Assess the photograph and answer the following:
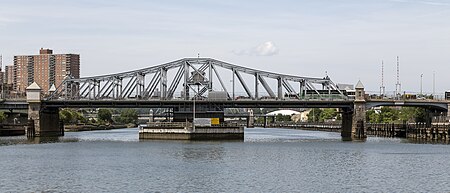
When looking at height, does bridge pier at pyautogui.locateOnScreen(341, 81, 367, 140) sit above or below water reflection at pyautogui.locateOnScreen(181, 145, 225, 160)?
above

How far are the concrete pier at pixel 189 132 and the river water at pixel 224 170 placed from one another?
3010cm

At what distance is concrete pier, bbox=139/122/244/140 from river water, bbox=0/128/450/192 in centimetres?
3010

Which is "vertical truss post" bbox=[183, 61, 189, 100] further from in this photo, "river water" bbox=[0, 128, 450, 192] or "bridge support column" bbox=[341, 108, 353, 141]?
"river water" bbox=[0, 128, 450, 192]

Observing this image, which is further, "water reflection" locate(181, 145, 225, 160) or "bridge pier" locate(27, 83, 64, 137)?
"bridge pier" locate(27, 83, 64, 137)

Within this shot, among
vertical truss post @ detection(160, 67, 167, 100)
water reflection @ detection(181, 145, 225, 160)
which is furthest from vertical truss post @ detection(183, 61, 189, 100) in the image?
water reflection @ detection(181, 145, 225, 160)

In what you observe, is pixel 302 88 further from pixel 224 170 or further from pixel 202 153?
pixel 224 170

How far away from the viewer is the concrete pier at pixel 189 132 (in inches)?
5226

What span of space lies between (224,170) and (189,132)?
60417 millimetres

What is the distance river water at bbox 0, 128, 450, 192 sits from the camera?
194 ft

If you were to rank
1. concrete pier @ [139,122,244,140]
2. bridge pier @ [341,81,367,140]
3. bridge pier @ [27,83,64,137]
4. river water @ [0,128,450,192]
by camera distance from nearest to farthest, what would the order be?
river water @ [0,128,450,192] → concrete pier @ [139,122,244,140] → bridge pier @ [341,81,367,140] → bridge pier @ [27,83,64,137]

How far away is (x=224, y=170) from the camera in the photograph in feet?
237

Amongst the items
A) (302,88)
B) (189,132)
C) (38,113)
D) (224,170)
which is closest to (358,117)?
(302,88)

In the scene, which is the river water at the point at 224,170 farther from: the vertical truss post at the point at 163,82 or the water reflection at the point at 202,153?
the vertical truss post at the point at 163,82

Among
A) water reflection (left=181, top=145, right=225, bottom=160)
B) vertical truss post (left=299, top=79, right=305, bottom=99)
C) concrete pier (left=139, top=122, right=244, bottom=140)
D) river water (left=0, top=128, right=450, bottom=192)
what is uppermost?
vertical truss post (left=299, top=79, right=305, bottom=99)
